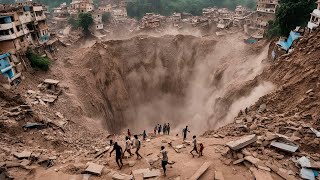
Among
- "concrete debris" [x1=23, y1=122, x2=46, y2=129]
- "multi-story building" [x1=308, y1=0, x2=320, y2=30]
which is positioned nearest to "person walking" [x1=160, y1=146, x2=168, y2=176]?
"concrete debris" [x1=23, y1=122, x2=46, y2=129]

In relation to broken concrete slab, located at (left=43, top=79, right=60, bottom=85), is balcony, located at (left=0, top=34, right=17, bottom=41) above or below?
above

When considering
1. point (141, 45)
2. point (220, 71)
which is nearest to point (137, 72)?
point (141, 45)

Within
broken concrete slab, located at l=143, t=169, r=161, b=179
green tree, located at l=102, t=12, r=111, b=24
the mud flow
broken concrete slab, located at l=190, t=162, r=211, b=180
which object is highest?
green tree, located at l=102, t=12, r=111, b=24

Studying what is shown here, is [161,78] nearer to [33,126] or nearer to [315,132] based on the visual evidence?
[33,126]

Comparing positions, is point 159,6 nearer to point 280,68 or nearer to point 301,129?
point 280,68

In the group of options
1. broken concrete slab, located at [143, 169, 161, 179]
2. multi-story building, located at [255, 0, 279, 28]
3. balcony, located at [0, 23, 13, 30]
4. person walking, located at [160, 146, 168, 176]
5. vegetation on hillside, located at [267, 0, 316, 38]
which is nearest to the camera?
person walking, located at [160, 146, 168, 176]

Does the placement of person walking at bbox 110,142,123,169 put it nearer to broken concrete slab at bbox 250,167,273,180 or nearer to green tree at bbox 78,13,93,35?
broken concrete slab at bbox 250,167,273,180

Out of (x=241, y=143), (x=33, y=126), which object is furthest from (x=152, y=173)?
(x=33, y=126)

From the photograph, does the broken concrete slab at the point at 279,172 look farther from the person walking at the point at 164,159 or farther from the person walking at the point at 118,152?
the person walking at the point at 118,152

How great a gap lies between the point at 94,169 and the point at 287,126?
9856 millimetres

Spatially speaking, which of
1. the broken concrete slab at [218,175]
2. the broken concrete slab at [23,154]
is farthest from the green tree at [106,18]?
the broken concrete slab at [218,175]

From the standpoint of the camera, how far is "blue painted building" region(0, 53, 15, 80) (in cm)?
2078

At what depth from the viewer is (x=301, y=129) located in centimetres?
1216

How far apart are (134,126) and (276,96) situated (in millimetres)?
18988
